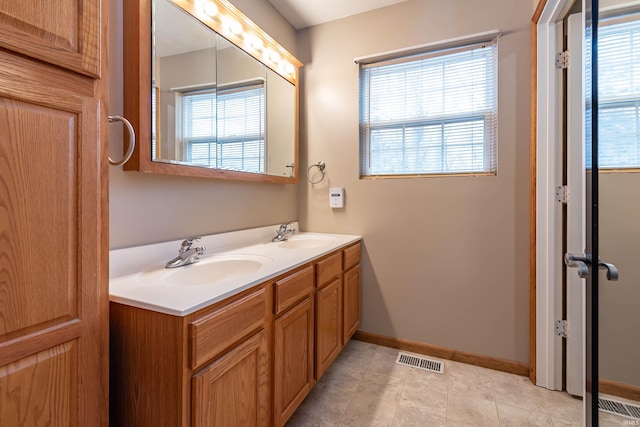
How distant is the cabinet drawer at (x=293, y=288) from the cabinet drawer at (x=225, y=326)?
0.09 meters

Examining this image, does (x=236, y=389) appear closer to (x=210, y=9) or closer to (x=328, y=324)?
(x=328, y=324)

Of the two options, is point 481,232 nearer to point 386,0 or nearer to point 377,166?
point 377,166

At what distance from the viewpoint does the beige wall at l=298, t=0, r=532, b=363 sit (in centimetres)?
189

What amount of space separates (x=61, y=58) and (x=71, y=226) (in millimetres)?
418

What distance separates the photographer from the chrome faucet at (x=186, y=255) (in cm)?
131

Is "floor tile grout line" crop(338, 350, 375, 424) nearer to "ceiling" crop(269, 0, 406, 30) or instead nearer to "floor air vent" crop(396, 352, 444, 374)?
"floor air vent" crop(396, 352, 444, 374)

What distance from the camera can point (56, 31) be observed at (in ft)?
2.31

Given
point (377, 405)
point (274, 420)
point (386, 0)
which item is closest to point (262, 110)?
point (386, 0)

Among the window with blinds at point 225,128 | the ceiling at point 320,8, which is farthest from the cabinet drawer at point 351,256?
the ceiling at point 320,8

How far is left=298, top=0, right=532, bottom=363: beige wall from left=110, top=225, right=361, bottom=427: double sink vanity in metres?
0.69

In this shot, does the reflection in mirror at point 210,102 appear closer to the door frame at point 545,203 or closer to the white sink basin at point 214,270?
the white sink basin at point 214,270

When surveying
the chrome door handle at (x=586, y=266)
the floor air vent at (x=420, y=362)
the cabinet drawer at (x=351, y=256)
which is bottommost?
the floor air vent at (x=420, y=362)

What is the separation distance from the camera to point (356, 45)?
7.52 feet

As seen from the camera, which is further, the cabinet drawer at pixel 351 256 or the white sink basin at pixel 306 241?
the white sink basin at pixel 306 241
